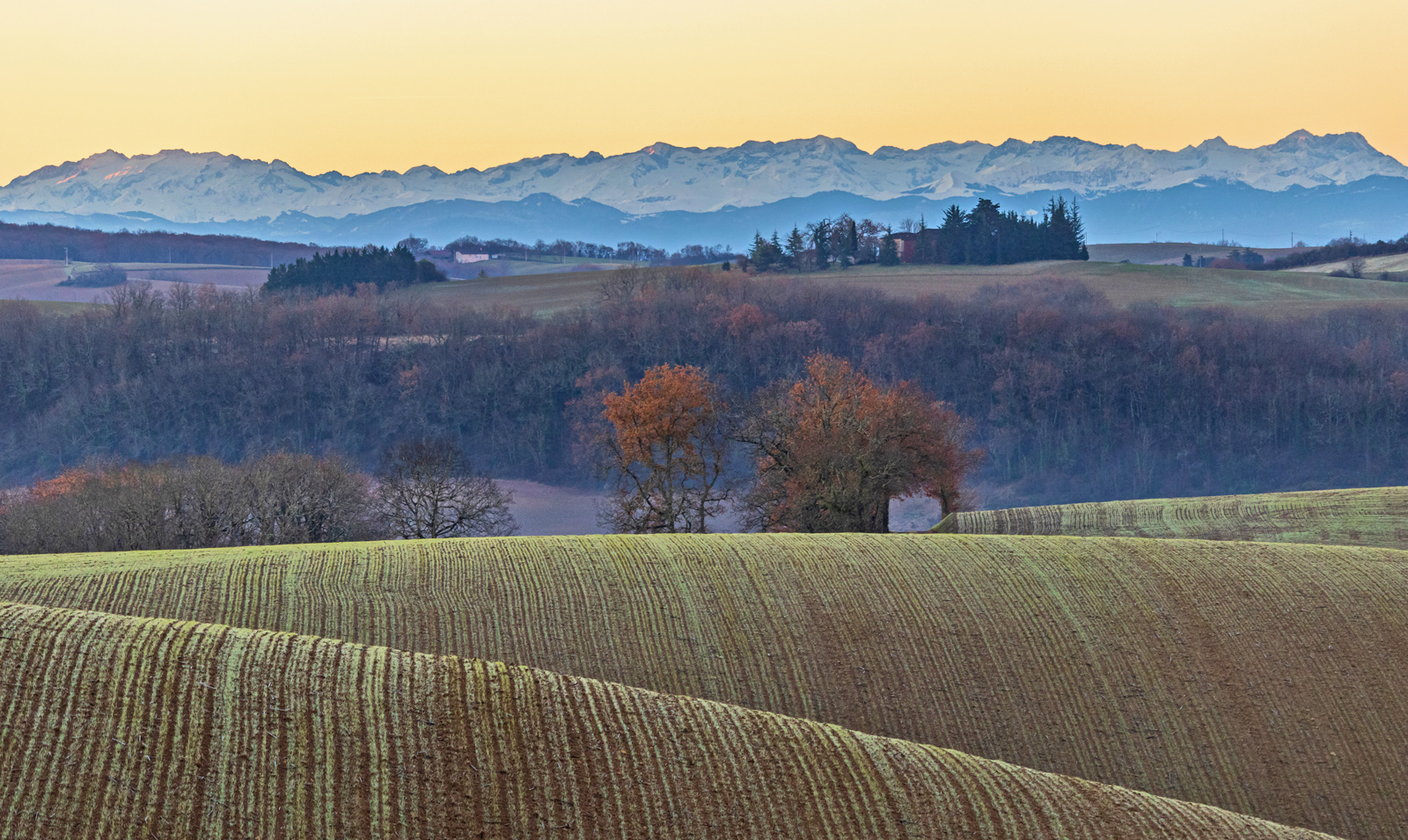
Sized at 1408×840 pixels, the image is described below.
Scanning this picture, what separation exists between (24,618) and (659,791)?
980 centimetres

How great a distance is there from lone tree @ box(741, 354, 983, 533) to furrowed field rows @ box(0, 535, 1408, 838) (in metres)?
15.9

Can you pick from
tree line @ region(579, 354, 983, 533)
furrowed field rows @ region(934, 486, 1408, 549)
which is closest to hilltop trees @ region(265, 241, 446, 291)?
tree line @ region(579, 354, 983, 533)

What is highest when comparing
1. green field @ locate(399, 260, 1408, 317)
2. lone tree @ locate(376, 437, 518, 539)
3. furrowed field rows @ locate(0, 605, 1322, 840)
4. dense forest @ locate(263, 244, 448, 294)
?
dense forest @ locate(263, 244, 448, 294)

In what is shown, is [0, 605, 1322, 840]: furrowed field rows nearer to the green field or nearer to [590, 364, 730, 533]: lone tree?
[590, 364, 730, 533]: lone tree

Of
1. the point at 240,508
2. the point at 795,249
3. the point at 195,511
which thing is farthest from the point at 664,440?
the point at 795,249

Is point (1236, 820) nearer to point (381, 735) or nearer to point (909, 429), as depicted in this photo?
point (381, 735)

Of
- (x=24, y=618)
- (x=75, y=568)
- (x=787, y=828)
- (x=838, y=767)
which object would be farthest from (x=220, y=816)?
(x=75, y=568)

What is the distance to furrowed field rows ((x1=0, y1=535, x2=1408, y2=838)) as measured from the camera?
2203 centimetres

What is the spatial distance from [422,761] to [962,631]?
1518 centimetres

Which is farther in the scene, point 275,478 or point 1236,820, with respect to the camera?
point 275,478

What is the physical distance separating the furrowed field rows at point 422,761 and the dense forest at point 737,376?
8869 cm

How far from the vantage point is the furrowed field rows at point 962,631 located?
22031 millimetres

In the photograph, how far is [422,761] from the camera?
14242 mm

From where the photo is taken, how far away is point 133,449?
4493 inches
